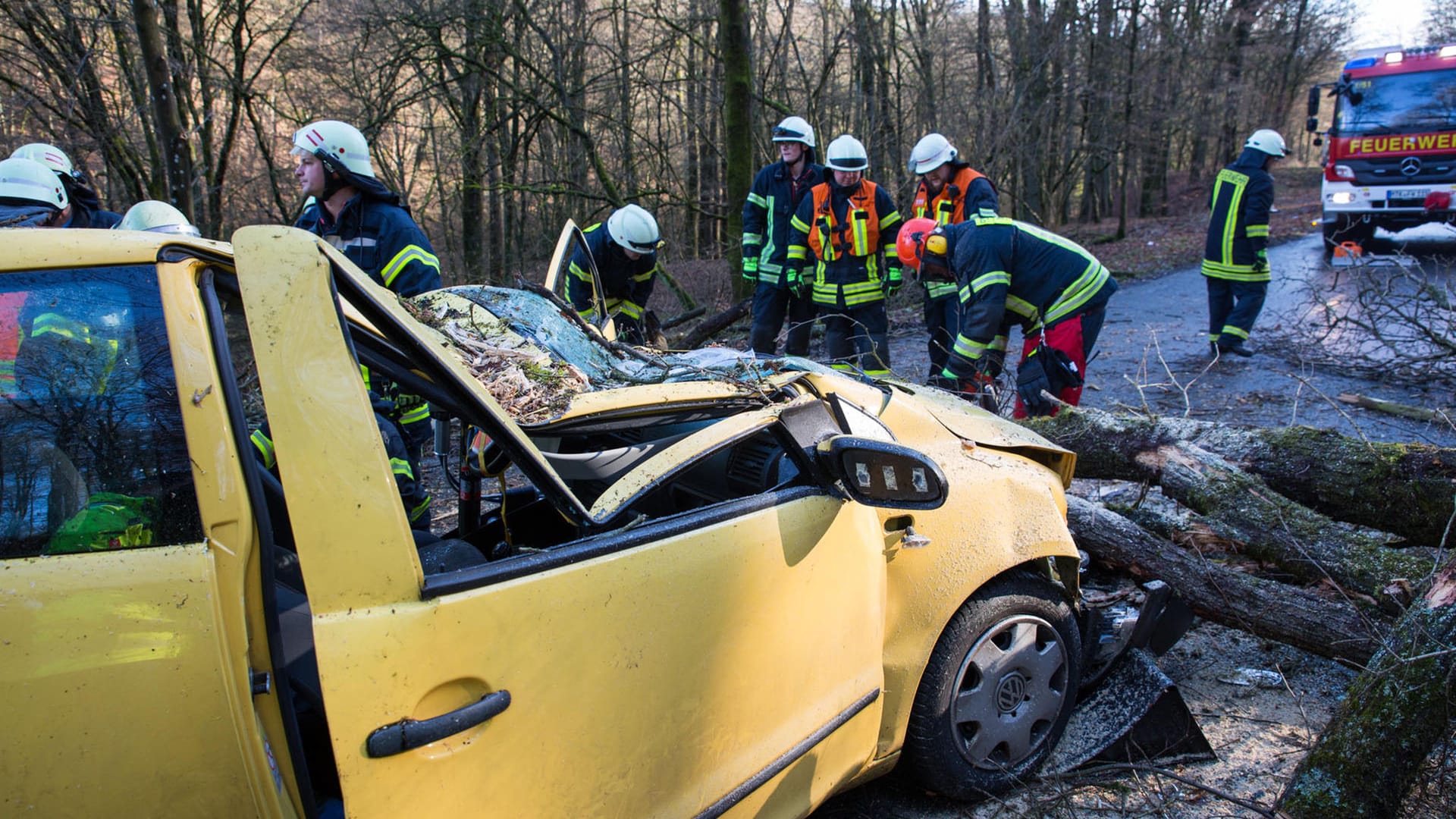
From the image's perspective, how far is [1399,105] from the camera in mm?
12336

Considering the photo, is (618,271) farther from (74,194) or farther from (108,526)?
(108,526)

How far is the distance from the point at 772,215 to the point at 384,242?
379cm

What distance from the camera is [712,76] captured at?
1405cm

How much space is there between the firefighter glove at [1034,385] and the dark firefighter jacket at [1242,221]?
11.6 ft

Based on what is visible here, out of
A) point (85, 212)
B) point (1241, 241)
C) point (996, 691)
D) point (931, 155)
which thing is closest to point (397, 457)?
point (996, 691)

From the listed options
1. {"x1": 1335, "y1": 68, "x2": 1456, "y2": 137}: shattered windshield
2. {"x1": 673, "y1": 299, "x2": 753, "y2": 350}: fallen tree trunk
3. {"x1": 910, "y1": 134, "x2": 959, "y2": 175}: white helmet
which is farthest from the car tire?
{"x1": 1335, "y1": 68, "x2": 1456, "y2": 137}: shattered windshield

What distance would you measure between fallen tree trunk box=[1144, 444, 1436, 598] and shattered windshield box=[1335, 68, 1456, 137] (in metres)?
12.1

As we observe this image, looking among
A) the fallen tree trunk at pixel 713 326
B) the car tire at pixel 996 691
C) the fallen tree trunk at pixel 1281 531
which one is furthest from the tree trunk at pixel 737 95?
the car tire at pixel 996 691

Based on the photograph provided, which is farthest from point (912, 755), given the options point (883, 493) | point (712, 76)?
point (712, 76)

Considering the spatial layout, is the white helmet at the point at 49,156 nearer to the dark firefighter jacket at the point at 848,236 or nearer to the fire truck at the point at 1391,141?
the dark firefighter jacket at the point at 848,236

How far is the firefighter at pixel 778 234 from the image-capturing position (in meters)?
6.83

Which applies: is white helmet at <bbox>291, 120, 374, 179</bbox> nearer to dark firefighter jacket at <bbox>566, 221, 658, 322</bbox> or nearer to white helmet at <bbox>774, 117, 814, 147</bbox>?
dark firefighter jacket at <bbox>566, 221, 658, 322</bbox>

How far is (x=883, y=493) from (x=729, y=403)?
0.41 m

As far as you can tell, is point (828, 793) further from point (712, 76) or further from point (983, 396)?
point (712, 76)
